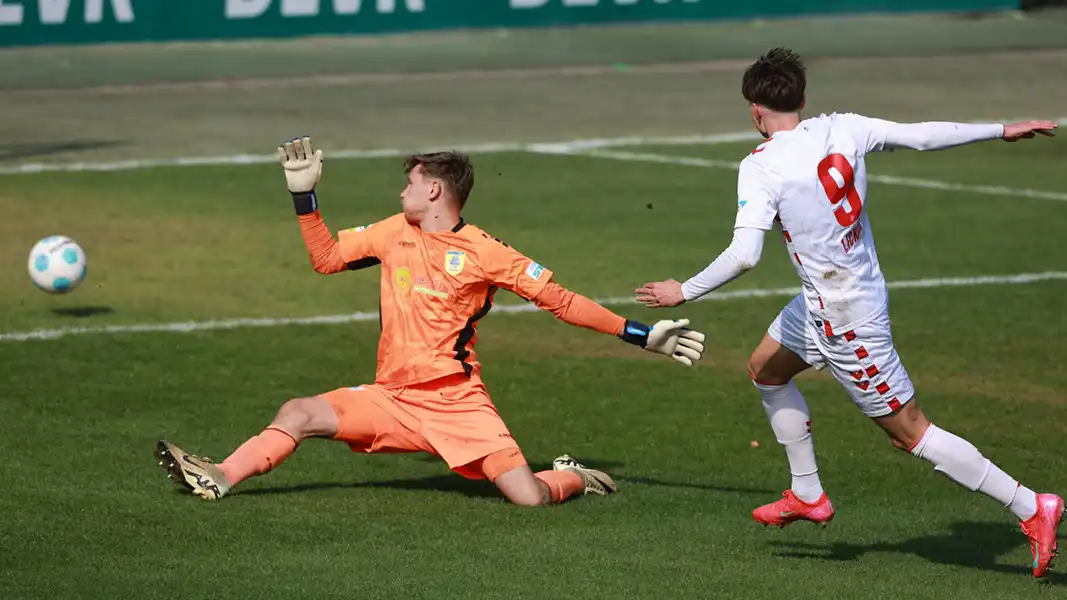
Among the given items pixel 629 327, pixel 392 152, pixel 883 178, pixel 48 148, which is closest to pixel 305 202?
pixel 629 327

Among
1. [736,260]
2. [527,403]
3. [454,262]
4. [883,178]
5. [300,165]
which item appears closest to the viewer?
[736,260]

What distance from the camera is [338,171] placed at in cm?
1725

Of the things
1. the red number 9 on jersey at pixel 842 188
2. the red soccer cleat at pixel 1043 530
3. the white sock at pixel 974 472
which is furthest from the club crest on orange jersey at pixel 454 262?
the red soccer cleat at pixel 1043 530

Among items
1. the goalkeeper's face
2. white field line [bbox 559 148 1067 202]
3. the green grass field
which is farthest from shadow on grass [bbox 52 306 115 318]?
white field line [bbox 559 148 1067 202]

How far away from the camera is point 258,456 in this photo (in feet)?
26.4

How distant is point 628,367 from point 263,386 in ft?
7.35

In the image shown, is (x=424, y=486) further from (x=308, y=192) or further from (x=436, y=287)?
(x=308, y=192)

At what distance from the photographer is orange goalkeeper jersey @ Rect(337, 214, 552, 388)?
26.9ft

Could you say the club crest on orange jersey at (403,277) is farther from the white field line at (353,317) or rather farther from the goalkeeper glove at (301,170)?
the white field line at (353,317)

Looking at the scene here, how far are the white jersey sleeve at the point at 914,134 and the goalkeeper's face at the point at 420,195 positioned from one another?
6.44 feet

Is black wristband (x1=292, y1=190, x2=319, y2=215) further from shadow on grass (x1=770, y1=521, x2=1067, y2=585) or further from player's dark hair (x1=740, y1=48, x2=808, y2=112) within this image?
shadow on grass (x1=770, y1=521, x2=1067, y2=585)

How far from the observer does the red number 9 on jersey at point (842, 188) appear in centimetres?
712

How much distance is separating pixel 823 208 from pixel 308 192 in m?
2.43

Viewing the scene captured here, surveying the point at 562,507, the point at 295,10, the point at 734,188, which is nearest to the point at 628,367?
the point at 562,507
